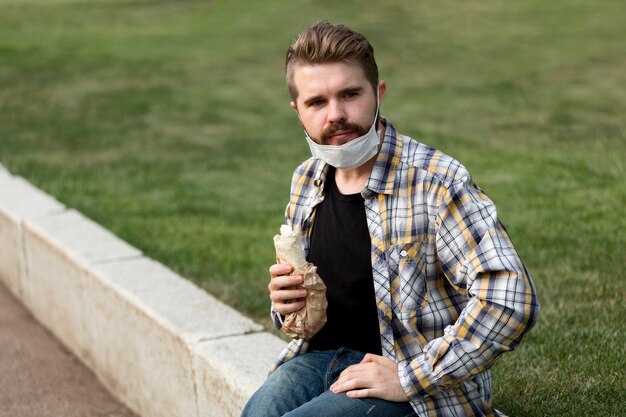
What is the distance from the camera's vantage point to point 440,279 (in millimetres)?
2883

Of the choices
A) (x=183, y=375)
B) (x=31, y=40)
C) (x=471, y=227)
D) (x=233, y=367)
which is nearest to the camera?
(x=471, y=227)

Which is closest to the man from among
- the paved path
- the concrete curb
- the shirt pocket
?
the shirt pocket

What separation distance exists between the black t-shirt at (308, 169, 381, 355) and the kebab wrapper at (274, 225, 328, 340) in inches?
3.0

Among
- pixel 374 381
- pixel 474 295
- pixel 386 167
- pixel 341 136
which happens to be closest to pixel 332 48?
pixel 341 136

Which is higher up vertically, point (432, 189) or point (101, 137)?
point (432, 189)

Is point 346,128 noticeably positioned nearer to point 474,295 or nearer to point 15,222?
point 474,295

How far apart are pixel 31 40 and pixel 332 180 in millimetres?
15822

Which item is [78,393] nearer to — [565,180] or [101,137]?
[565,180]

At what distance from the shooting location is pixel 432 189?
2807 mm

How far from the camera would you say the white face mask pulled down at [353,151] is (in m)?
2.96

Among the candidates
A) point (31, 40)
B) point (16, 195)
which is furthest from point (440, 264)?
point (31, 40)

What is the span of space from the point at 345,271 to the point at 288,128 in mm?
8718

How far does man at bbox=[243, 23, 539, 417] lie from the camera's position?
264cm

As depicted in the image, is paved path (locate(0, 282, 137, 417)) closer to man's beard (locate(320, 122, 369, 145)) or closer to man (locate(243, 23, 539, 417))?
man (locate(243, 23, 539, 417))
